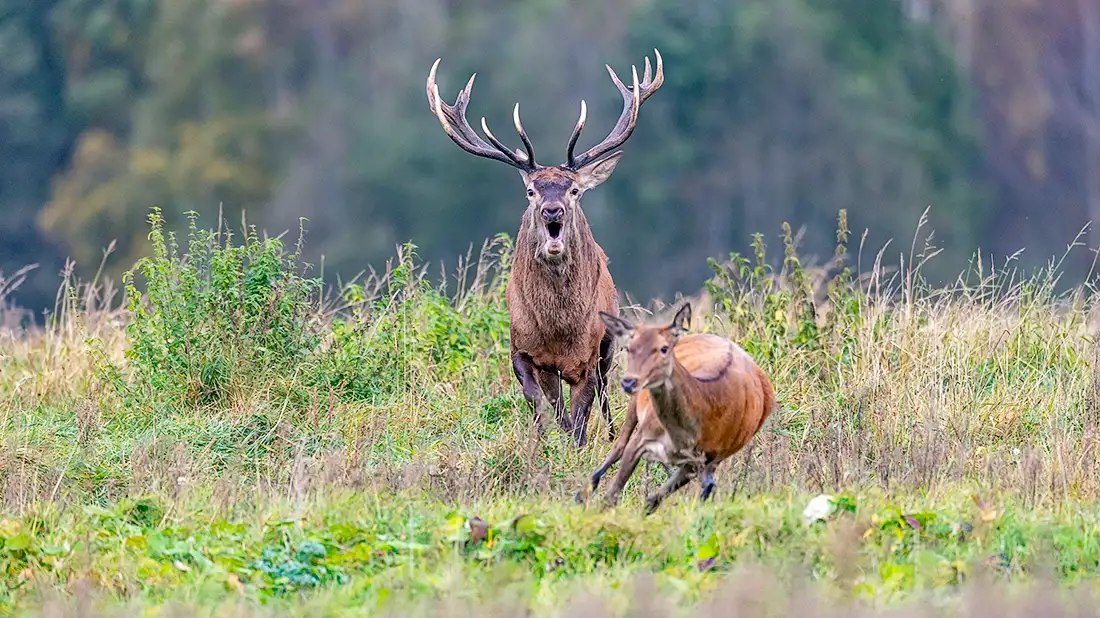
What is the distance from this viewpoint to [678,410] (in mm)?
7930

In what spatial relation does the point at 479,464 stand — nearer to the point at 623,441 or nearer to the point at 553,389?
the point at 623,441

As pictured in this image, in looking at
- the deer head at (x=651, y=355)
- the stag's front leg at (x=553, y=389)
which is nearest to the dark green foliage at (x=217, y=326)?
the stag's front leg at (x=553, y=389)

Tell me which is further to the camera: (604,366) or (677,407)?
(604,366)

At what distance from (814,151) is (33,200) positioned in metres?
17.1

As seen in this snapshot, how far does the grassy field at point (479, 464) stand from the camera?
6500mm

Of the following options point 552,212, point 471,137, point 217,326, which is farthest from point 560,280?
point 217,326

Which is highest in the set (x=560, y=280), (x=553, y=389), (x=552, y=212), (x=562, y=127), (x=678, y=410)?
(x=552, y=212)

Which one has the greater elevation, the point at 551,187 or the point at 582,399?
the point at 551,187

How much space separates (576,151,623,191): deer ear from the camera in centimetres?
1066

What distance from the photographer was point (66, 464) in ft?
30.3

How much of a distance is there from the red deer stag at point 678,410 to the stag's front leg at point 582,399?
6.13 feet

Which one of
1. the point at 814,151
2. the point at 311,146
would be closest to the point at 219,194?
the point at 311,146

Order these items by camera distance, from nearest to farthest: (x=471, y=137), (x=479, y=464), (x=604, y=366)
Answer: (x=479, y=464), (x=604, y=366), (x=471, y=137)

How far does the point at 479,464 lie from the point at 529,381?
1547 mm
